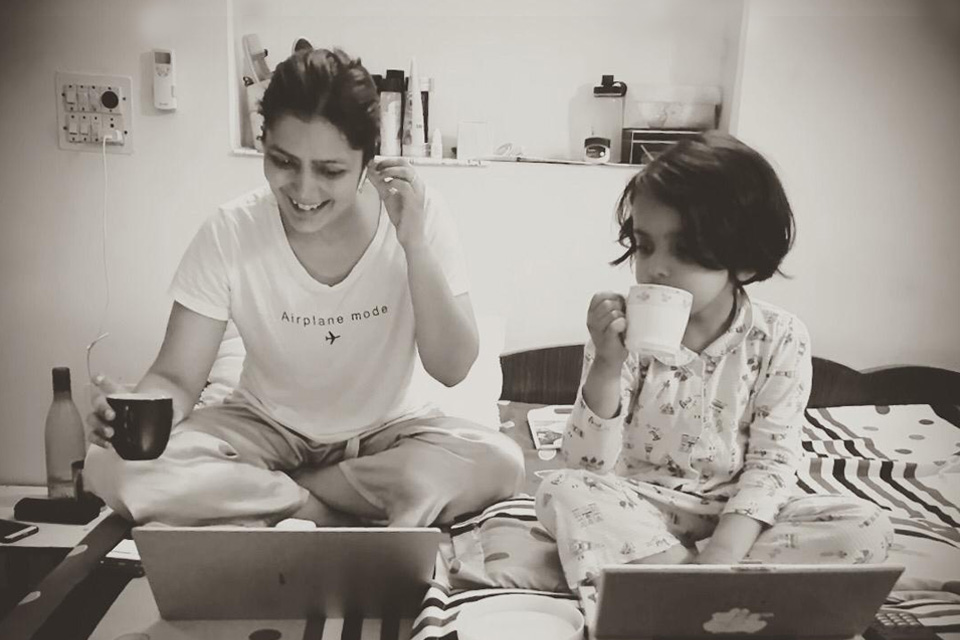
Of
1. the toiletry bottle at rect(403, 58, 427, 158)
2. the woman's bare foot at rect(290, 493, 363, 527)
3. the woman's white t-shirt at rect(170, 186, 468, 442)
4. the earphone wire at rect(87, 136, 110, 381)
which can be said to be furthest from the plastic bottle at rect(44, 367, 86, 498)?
the toiletry bottle at rect(403, 58, 427, 158)

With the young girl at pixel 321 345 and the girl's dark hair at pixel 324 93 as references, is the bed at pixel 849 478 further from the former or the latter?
the girl's dark hair at pixel 324 93

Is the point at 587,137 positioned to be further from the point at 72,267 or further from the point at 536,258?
the point at 72,267

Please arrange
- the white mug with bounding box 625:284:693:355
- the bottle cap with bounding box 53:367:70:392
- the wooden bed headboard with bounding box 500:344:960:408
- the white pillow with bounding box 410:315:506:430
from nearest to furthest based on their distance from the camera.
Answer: the white mug with bounding box 625:284:693:355 → the white pillow with bounding box 410:315:506:430 → the bottle cap with bounding box 53:367:70:392 → the wooden bed headboard with bounding box 500:344:960:408

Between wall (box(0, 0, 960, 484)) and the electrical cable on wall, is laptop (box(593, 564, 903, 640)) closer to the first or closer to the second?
wall (box(0, 0, 960, 484))

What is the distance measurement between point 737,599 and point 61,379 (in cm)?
149

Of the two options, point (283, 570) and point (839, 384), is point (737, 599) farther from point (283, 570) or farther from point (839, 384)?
point (839, 384)

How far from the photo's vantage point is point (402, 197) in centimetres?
119

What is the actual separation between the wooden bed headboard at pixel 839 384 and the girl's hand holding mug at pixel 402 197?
0.86 meters

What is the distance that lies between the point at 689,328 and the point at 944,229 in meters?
1.26

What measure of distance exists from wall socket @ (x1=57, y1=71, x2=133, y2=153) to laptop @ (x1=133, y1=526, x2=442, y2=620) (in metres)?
1.27

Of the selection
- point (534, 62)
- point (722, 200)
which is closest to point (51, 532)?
point (722, 200)

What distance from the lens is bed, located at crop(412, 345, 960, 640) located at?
1.05 metres

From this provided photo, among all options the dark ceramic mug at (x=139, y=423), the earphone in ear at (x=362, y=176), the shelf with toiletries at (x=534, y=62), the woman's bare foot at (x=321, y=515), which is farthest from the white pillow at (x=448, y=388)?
the shelf with toiletries at (x=534, y=62)

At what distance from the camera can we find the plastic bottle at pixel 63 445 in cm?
173
